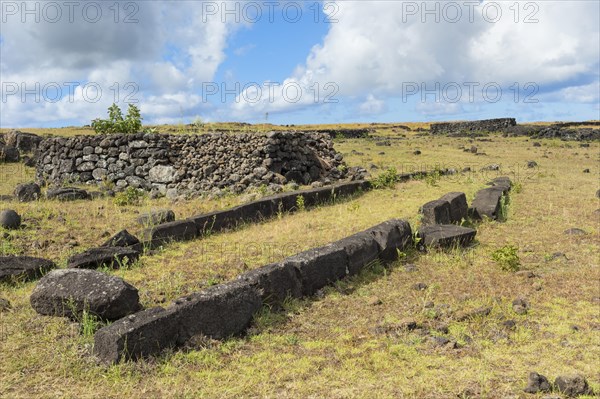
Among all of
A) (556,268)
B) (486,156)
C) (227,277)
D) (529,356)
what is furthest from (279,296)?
(486,156)

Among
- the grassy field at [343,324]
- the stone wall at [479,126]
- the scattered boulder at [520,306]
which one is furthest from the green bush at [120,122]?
the stone wall at [479,126]

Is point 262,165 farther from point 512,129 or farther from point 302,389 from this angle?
point 512,129

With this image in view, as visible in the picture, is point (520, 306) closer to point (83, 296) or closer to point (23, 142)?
point (83, 296)

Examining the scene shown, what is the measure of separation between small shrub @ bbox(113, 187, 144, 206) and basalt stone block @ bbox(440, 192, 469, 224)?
25.9ft

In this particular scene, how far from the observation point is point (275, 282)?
256 inches

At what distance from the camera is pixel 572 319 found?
20.5 ft

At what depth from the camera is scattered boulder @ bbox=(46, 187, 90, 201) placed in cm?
1352

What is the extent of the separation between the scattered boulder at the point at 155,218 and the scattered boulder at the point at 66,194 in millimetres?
3908

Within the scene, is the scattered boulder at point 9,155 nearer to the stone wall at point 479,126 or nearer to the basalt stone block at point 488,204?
the basalt stone block at point 488,204

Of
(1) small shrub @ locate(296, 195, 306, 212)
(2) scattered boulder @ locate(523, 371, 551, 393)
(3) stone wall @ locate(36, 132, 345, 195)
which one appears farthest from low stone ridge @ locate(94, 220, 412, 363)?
(3) stone wall @ locate(36, 132, 345, 195)

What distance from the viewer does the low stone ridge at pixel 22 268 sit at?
716 centimetres

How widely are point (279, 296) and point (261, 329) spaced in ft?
2.45

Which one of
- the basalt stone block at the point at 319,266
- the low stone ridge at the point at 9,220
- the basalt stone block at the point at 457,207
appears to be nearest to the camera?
the basalt stone block at the point at 319,266

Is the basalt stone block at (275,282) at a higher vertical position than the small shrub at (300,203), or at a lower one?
lower
